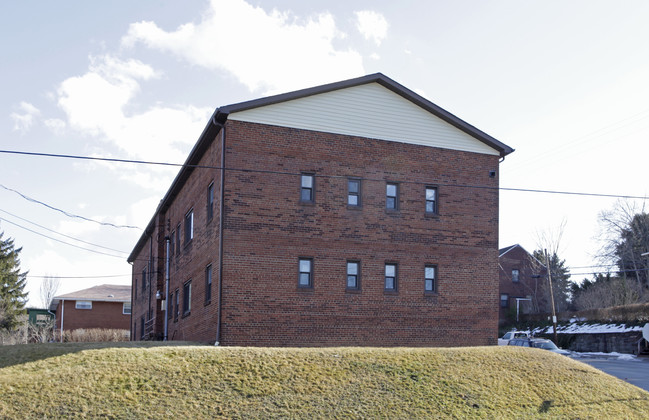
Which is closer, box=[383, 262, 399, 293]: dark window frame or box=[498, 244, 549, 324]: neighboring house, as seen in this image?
box=[383, 262, 399, 293]: dark window frame

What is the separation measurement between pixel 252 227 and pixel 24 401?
33.0 feet

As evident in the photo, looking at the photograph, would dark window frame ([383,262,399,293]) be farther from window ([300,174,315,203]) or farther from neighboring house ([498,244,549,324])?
neighboring house ([498,244,549,324])

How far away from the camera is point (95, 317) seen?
6062 cm

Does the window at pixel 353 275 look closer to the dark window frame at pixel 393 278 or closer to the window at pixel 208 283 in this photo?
the dark window frame at pixel 393 278

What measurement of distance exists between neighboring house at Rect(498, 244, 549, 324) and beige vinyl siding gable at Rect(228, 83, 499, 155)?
43.8 metres

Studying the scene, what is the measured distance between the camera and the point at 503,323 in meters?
65.6

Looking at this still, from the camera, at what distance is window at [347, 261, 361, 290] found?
78.8ft

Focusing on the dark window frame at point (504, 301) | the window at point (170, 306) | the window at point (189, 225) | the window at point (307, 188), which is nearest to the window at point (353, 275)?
the window at point (307, 188)

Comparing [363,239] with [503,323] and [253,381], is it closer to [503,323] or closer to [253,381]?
[253,381]

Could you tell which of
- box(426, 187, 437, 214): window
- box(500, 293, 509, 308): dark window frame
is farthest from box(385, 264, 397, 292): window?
box(500, 293, 509, 308): dark window frame

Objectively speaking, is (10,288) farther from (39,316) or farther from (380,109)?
(380,109)

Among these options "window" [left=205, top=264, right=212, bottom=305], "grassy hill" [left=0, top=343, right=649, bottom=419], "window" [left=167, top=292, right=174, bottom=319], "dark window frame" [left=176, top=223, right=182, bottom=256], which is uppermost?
"dark window frame" [left=176, top=223, right=182, bottom=256]

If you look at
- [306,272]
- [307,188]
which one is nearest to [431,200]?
[307,188]

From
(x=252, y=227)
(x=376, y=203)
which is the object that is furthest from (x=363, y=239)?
(x=252, y=227)
